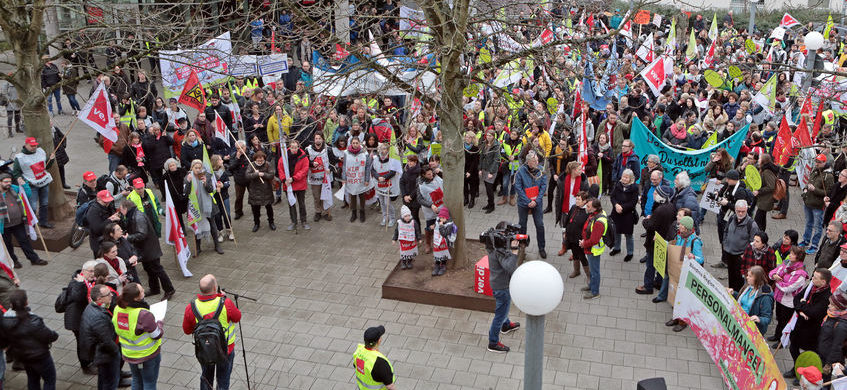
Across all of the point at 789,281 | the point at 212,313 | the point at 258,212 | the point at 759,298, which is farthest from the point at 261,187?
the point at 789,281

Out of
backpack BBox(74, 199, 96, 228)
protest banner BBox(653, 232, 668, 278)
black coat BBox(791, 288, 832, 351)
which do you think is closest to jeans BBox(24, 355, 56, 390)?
backpack BBox(74, 199, 96, 228)

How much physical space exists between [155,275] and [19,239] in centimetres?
248

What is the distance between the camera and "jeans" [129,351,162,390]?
743cm

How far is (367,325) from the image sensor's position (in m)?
9.50

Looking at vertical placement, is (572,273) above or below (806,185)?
below

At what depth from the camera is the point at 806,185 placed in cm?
1207

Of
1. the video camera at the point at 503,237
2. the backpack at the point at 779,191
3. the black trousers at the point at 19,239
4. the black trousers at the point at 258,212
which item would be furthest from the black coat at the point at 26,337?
the backpack at the point at 779,191

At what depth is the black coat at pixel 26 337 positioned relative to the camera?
714 centimetres

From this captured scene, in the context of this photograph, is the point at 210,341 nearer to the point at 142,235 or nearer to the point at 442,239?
the point at 142,235

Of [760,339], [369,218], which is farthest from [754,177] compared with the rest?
[369,218]

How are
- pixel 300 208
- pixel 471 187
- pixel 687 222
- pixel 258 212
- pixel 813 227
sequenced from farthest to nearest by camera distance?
pixel 471 187
pixel 300 208
pixel 258 212
pixel 813 227
pixel 687 222

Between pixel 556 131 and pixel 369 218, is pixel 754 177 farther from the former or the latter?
pixel 369 218

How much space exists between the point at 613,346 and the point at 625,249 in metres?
3.19

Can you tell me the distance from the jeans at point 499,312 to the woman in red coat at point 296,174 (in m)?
5.13
